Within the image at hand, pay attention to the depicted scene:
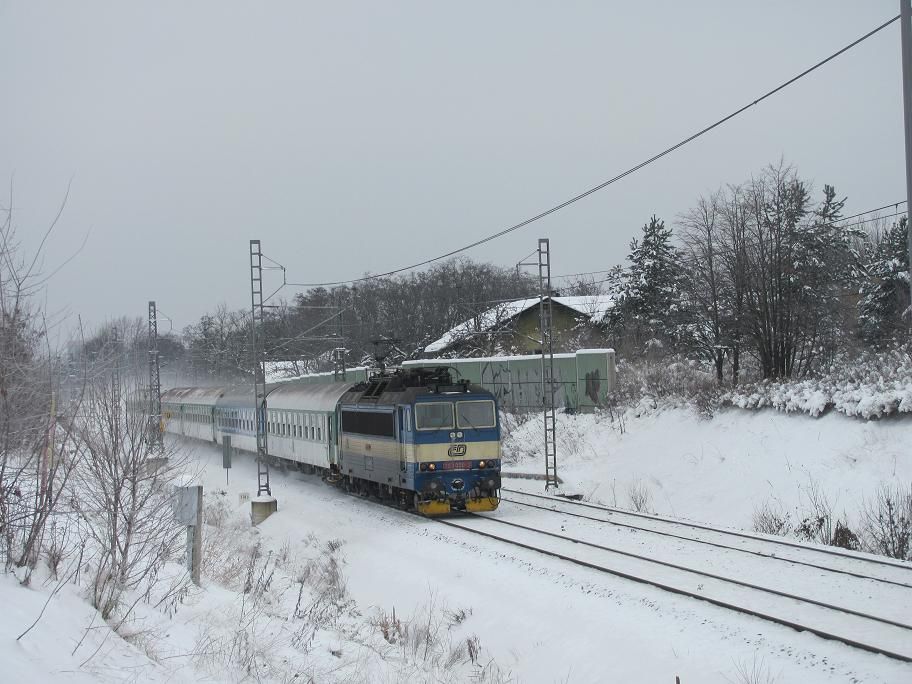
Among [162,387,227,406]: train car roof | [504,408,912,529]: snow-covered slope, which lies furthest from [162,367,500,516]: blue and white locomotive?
[162,387,227,406]: train car roof

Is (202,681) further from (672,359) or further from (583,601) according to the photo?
(672,359)

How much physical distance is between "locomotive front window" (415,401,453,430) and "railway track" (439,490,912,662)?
85.3 inches

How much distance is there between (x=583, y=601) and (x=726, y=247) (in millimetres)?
24494

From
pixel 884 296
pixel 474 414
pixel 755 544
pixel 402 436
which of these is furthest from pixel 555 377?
pixel 755 544

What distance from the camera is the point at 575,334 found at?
6391 centimetres

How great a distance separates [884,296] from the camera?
36500mm

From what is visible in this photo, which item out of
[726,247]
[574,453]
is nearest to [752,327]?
[726,247]

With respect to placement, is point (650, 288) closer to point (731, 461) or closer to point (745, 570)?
point (731, 461)

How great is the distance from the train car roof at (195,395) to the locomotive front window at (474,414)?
25.0m

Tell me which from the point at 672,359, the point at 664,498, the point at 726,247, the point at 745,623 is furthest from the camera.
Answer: the point at 672,359

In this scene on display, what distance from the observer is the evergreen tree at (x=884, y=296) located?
113 ft

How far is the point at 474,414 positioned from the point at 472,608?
747 centimetres

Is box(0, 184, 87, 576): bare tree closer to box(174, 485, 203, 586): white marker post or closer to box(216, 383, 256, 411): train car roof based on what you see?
box(174, 485, 203, 586): white marker post

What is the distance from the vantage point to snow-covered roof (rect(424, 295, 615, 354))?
5253 centimetres
